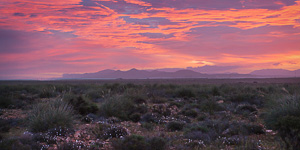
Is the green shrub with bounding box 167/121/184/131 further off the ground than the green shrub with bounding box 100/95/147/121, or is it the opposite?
the green shrub with bounding box 100/95/147/121

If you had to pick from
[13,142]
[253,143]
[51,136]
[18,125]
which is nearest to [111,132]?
[51,136]

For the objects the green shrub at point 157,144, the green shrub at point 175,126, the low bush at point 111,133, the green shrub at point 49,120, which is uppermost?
the green shrub at point 49,120

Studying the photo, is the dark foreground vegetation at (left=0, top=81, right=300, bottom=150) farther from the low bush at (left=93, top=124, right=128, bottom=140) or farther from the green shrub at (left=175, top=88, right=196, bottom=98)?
the green shrub at (left=175, top=88, right=196, bottom=98)

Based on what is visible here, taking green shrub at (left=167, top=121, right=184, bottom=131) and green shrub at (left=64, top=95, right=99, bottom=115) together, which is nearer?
green shrub at (left=167, top=121, right=184, bottom=131)

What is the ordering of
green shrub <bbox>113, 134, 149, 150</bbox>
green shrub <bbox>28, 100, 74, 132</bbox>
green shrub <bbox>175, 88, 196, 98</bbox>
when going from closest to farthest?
green shrub <bbox>113, 134, 149, 150</bbox>
green shrub <bbox>28, 100, 74, 132</bbox>
green shrub <bbox>175, 88, 196, 98</bbox>

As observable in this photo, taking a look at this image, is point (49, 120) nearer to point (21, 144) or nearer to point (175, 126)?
point (21, 144)

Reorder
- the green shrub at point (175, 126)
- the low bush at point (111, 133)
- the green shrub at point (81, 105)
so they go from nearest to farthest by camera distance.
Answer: the low bush at point (111, 133)
the green shrub at point (175, 126)
the green shrub at point (81, 105)

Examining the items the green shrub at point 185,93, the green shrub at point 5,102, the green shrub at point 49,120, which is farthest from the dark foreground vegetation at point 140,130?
the green shrub at point 185,93

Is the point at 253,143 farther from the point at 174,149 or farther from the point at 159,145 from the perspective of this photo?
the point at 159,145

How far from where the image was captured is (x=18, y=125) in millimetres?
13344

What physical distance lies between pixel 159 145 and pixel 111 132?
293 centimetres

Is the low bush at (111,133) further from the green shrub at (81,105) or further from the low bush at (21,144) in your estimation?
the green shrub at (81,105)

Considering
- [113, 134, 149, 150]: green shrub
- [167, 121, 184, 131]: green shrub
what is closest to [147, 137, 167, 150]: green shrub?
[113, 134, 149, 150]: green shrub

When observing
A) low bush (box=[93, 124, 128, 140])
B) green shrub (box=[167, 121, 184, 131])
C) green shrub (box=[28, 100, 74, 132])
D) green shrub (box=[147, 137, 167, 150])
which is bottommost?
green shrub (box=[167, 121, 184, 131])
